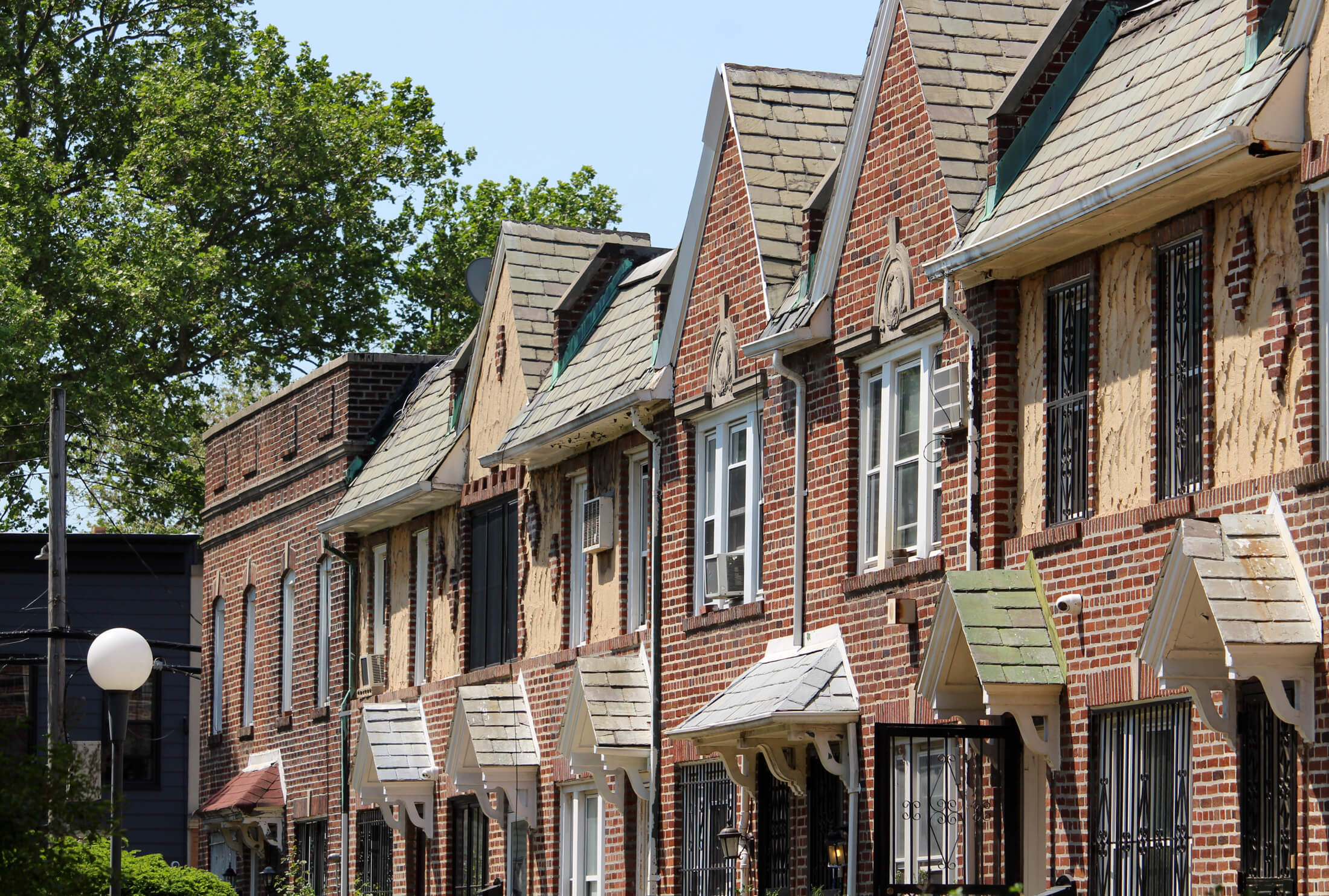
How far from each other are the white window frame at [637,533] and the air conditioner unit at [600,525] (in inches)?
8.4

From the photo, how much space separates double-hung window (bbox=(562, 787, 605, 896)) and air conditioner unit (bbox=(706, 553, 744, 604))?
3646mm

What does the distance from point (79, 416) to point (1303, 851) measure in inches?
1451

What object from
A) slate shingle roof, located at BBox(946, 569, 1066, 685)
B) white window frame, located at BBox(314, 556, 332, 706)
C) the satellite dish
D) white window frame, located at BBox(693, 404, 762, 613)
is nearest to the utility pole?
the satellite dish

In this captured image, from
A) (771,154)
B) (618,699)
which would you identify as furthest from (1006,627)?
(618,699)

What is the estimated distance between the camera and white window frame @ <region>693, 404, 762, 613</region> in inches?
866

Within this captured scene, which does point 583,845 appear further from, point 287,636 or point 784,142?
point 287,636

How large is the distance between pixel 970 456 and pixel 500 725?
10.2m

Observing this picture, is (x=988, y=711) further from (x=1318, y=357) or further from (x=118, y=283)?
(x=118, y=283)

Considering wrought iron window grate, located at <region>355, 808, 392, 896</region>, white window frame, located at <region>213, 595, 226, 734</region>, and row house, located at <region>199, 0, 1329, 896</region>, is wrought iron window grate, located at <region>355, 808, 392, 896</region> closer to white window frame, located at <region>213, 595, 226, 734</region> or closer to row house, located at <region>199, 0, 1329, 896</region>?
row house, located at <region>199, 0, 1329, 896</region>

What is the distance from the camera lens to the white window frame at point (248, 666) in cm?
3672

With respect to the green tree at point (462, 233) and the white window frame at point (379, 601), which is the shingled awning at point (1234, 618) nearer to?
the white window frame at point (379, 601)

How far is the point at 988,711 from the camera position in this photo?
55.1ft

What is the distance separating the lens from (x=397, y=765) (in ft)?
96.2

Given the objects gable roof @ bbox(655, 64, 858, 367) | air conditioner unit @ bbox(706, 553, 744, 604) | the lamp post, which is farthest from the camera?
air conditioner unit @ bbox(706, 553, 744, 604)
